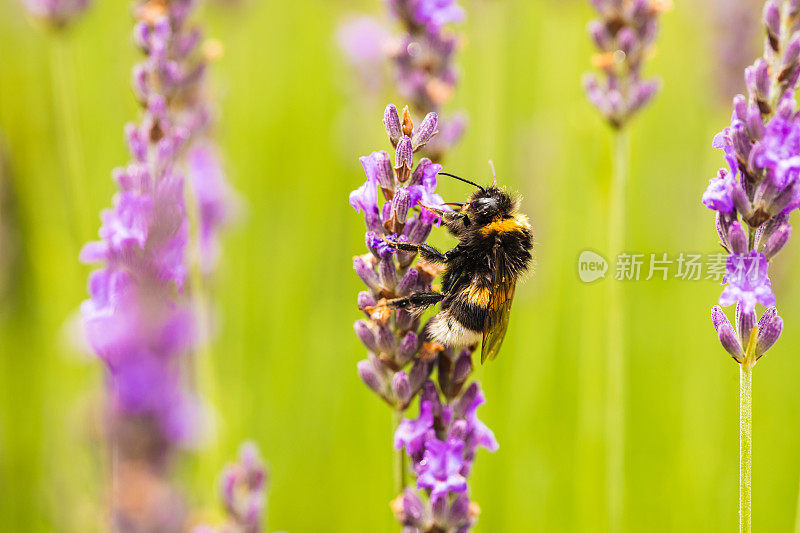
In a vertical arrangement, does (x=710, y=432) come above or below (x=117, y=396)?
below

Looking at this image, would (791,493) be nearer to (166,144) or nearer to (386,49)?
(386,49)

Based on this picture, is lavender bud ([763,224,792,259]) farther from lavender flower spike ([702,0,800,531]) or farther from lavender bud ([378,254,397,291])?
lavender bud ([378,254,397,291])

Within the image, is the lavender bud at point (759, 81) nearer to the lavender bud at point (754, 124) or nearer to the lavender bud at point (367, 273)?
the lavender bud at point (754, 124)

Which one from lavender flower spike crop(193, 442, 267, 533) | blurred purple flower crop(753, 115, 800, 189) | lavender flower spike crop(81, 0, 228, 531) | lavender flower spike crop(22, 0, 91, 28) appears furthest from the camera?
lavender flower spike crop(22, 0, 91, 28)

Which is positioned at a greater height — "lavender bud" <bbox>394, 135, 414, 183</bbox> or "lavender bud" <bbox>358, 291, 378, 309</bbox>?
"lavender bud" <bbox>394, 135, 414, 183</bbox>

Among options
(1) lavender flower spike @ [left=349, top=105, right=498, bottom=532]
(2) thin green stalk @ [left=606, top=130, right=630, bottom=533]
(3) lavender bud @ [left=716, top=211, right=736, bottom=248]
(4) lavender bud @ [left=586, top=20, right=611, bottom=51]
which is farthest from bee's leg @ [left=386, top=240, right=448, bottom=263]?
(4) lavender bud @ [left=586, top=20, right=611, bottom=51]

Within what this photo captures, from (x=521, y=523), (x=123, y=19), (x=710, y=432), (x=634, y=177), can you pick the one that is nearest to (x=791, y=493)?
(x=710, y=432)

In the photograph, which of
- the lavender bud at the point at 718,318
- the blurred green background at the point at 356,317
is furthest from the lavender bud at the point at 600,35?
the lavender bud at the point at 718,318

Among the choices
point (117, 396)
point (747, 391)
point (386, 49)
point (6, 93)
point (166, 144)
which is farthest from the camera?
point (6, 93)
